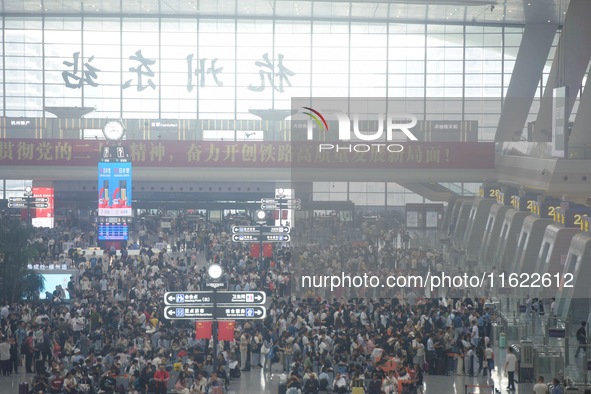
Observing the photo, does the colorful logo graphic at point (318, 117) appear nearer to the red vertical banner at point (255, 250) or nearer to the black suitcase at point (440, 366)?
the red vertical banner at point (255, 250)

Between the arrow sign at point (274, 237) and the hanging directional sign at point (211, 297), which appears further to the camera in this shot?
the arrow sign at point (274, 237)

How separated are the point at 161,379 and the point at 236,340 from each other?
154 inches

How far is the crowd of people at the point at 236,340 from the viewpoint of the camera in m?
Answer: 17.2

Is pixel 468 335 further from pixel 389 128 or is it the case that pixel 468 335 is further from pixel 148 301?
pixel 389 128

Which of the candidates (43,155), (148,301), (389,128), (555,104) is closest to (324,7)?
(389,128)

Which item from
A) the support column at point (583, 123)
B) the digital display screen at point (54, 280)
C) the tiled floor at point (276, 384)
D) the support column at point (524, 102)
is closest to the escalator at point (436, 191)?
the support column at point (524, 102)

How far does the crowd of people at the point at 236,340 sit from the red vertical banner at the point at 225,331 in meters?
0.66

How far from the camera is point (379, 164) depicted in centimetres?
4172

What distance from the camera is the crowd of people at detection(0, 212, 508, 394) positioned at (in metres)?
17.2

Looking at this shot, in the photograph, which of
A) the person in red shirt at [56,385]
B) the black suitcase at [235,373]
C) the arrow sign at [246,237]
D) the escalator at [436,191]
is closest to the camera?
the person in red shirt at [56,385]

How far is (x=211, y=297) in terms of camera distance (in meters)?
16.2

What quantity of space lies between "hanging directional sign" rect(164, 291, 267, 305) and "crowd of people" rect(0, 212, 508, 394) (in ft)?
3.90

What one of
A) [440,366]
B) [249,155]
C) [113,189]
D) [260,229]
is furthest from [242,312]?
[249,155]

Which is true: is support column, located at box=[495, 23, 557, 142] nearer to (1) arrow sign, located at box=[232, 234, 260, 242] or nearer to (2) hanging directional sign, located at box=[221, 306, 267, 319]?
(1) arrow sign, located at box=[232, 234, 260, 242]
